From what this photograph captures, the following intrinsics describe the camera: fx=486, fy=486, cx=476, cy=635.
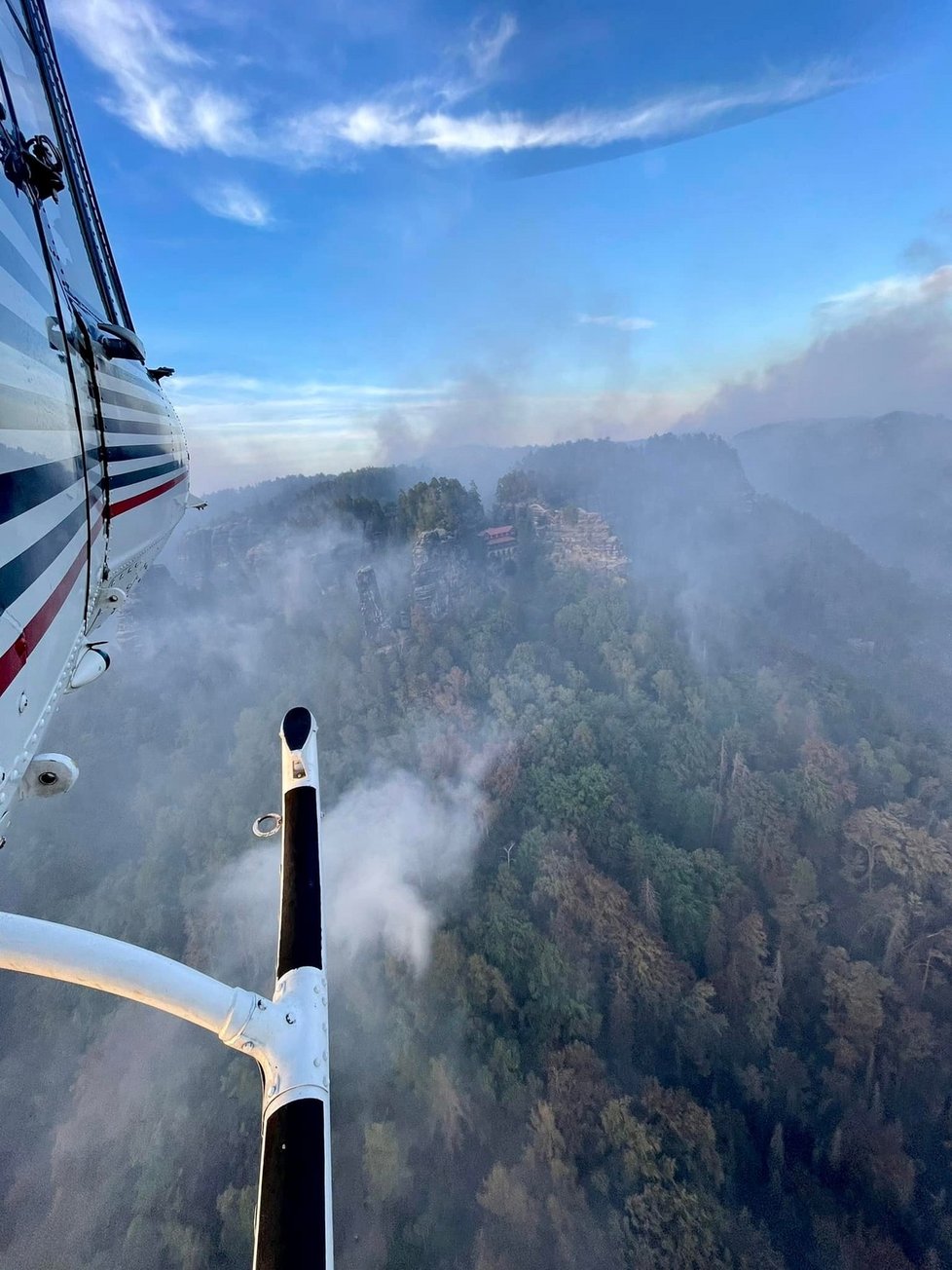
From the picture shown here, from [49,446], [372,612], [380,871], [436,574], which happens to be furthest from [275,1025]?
[372,612]

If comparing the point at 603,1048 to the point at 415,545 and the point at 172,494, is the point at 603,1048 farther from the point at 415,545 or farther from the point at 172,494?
the point at 415,545

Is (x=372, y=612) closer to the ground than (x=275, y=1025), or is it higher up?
closer to the ground

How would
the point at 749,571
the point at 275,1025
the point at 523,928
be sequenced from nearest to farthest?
1. the point at 275,1025
2. the point at 523,928
3. the point at 749,571

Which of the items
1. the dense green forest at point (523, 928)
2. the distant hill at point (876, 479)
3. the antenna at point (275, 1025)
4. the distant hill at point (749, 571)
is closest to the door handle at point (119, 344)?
the antenna at point (275, 1025)

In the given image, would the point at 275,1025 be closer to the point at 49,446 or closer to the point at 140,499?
the point at 49,446

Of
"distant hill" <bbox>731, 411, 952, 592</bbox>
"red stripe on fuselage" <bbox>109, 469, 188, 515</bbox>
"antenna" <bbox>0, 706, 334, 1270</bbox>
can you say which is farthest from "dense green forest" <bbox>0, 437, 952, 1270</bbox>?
"distant hill" <bbox>731, 411, 952, 592</bbox>
